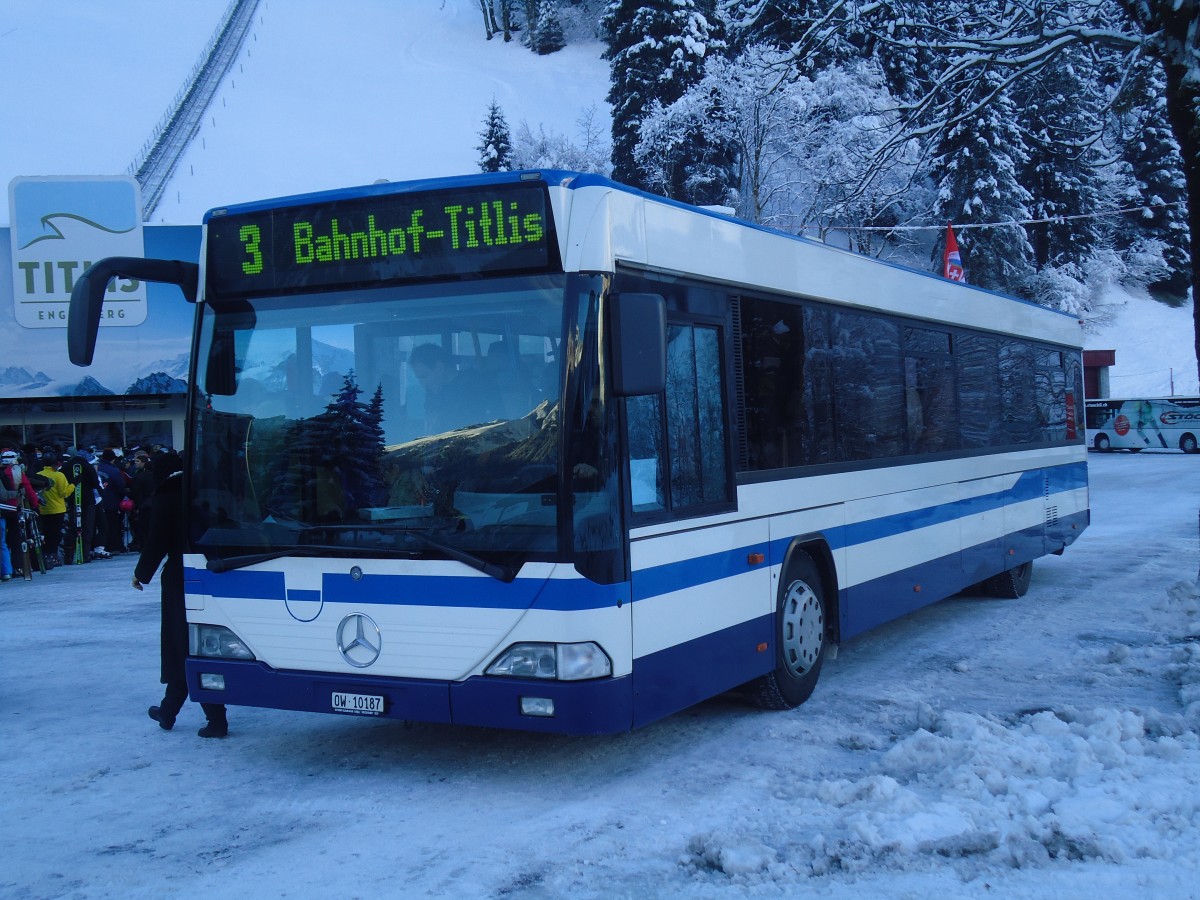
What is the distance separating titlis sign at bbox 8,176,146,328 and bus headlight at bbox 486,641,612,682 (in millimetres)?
15666

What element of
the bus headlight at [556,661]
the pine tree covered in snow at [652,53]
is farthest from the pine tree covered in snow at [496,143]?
the bus headlight at [556,661]

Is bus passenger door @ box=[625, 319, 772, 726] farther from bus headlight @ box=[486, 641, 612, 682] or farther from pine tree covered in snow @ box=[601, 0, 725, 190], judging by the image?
pine tree covered in snow @ box=[601, 0, 725, 190]

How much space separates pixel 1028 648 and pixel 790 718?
3185 millimetres

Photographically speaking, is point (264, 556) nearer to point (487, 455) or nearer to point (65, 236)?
point (487, 455)

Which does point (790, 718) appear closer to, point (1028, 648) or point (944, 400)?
point (1028, 648)

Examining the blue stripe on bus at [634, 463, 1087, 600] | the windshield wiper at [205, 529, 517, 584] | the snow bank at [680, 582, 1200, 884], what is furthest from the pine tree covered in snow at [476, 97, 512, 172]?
the snow bank at [680, 582, 1200, 884]

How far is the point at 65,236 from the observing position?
2031cm

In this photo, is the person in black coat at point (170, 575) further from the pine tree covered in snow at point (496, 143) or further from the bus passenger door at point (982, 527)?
the pine tree covered in snow at point (496, 143)

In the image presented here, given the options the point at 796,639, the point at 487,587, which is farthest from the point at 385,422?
the point at 796,639

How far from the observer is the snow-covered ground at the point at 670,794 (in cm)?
485

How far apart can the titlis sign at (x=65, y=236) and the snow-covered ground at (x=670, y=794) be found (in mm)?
12601

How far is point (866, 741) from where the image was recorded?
6.74 m

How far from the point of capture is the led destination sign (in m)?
5.95

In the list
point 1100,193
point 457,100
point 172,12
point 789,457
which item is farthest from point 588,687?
point 172,12
